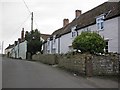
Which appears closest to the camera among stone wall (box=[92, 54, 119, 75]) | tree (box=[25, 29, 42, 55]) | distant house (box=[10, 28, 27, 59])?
stone wall (box=[92, 54, 119, 75])

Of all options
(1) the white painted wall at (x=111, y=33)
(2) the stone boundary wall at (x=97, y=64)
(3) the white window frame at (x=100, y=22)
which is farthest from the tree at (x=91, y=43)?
(3) the white window frame at (x=100, y=22)

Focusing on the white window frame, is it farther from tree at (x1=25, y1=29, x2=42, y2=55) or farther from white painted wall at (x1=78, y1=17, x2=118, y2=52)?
tree at (x1=25, y1=29, x2=42, y2=55)

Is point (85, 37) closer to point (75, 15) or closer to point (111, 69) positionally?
point (111, 69)

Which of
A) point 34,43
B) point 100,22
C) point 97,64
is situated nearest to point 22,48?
point 34,43

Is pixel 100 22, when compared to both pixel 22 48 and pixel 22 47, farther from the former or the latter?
pixel 22 47

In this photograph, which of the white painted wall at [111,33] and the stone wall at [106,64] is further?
the white painted wall at [111,33]

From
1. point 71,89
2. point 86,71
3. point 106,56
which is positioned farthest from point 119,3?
point 71,89

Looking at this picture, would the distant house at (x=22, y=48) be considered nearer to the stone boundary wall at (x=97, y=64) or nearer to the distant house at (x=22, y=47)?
the distant house at (x=22, y=47)

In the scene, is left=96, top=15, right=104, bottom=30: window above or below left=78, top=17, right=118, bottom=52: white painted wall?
above

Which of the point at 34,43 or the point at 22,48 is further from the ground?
the point at 34,43

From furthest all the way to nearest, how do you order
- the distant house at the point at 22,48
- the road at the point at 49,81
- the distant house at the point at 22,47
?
the distant house at the point at 22,48 → the distant house at the point at 22,47 → the road at the point at 49,81

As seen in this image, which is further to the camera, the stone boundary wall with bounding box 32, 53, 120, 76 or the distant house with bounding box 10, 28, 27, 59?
the distant house with bounding box 10, 28, 27, 59

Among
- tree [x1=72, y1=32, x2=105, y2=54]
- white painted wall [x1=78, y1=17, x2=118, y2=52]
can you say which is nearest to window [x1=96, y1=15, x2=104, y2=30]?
white painted wall [x1=78, y1=17, x2=118, y2=52]

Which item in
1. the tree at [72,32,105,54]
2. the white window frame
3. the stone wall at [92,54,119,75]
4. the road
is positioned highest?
the white window frame
